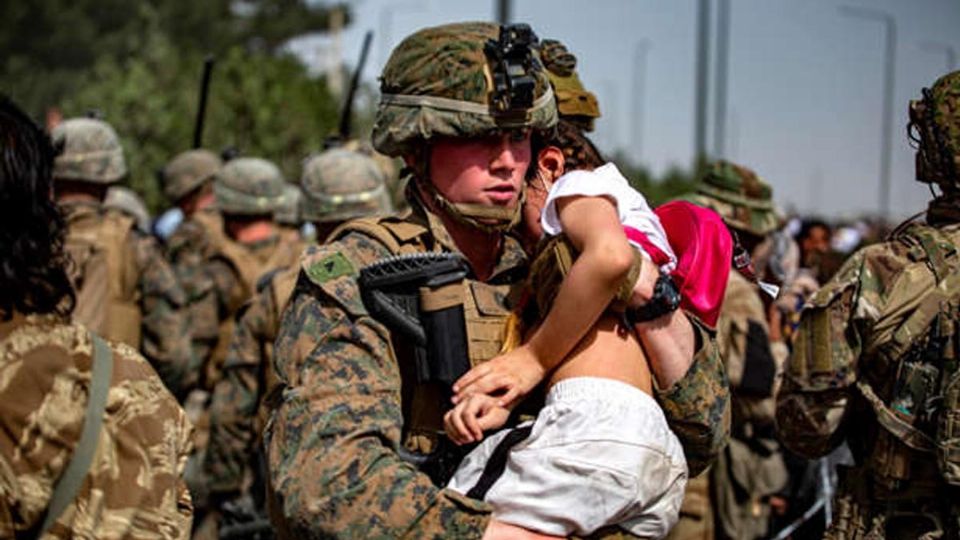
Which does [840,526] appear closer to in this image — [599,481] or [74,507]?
[599,481]

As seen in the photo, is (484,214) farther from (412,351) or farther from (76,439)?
(76,439)

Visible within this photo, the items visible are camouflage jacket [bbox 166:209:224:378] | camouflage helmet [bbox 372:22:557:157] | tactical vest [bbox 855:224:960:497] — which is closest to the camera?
camouflage helmet [bbox 372:22:557:157]

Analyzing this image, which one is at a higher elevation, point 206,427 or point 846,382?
point 846,382

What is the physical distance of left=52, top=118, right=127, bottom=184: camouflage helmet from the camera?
7199mm

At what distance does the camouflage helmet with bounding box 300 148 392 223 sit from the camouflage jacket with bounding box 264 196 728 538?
323 cm

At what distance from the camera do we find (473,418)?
8.79 ft

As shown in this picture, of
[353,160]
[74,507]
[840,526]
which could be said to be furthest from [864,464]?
[353,160]

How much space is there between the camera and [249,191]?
820 centimetres

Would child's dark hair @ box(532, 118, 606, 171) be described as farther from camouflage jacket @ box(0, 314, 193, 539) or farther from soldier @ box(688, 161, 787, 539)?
soldier @ box(688, 161, 787, 539)

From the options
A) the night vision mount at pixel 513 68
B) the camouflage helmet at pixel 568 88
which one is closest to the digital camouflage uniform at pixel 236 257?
the camouflage helmet at pixel 568 88

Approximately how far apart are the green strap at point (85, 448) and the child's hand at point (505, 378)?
29.2 inches

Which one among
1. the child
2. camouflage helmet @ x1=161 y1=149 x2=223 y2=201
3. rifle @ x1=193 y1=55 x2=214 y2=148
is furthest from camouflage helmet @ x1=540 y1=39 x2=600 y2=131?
rifle @ x1=193 y1=55 x2=214 y2=148

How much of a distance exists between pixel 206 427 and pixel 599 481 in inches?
225

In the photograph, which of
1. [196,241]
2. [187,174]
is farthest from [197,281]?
[187,174]
